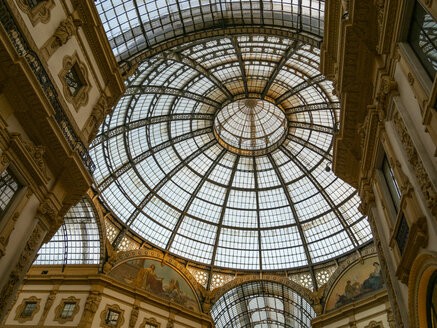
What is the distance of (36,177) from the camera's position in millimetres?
12750

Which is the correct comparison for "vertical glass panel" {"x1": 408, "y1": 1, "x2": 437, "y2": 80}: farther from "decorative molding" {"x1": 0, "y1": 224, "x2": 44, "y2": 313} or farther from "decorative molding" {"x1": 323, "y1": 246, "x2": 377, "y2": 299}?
"decorative molding" {"x1": 323, "y1": 246, "x2": 377, "y2": 299}

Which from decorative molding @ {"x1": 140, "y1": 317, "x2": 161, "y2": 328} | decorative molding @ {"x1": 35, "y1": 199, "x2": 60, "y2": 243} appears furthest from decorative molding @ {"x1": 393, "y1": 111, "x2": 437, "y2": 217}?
decorative molding @ {"x1": 140, "y1": 317, "x2": 161, "y2": 328}

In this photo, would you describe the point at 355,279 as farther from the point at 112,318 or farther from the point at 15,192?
the point at 15,192

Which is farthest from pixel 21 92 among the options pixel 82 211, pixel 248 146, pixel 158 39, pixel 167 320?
pixel 248 146

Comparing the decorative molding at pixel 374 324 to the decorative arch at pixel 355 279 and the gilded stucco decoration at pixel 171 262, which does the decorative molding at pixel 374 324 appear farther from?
the gilded stucco decoration at pixel 171 262

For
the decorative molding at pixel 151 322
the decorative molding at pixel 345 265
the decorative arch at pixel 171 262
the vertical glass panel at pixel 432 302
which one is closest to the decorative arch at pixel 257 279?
the decorative arch at pixel 171 262

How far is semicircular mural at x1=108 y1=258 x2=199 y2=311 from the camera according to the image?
28953 millimetres

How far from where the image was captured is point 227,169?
38094 mm

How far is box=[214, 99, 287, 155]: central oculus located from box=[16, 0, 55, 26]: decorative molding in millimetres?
24122

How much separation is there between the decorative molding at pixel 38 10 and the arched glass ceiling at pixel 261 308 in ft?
95.2

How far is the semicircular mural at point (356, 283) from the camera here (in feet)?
90.5

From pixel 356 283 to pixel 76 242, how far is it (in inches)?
930

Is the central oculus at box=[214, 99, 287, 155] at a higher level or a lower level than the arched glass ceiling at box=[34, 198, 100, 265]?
higher

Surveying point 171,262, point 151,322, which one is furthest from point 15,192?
point 171,262
